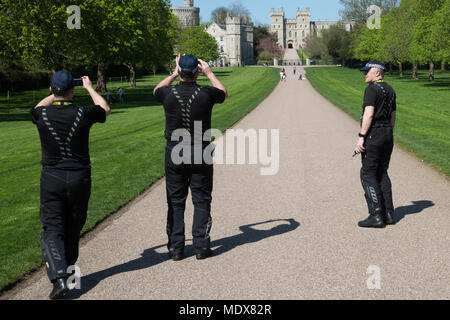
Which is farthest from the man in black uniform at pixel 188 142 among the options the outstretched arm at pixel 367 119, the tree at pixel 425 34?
the tree at pixel 425 34

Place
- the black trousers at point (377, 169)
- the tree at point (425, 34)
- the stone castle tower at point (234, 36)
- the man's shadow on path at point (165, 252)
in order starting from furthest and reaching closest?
1. the stone castle tower at point (234, 36)
2. the tree at point (425, 34)
3. the black trousers at point (377, 169)
4. the man's shadow on path at point (165, 252)

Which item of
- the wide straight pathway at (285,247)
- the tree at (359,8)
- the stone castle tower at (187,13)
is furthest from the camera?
the stone castle tower at (187,13)

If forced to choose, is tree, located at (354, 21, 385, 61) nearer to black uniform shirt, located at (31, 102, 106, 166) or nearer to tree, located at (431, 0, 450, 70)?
tree, located at (431, 0, 450, 70)

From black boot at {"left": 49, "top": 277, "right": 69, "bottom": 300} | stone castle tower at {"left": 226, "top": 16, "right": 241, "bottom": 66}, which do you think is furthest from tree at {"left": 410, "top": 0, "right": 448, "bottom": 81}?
stone castle tower at {"left": 226, "top": 16, "right": 241, "bottom": 66}

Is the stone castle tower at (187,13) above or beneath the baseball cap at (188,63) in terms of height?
above

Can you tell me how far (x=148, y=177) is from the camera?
9789mm

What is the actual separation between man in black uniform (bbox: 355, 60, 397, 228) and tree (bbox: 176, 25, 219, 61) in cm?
8503

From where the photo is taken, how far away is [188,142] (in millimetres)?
5066

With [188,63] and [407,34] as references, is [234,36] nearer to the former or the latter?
[407,34]

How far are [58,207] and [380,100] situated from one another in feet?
14.0

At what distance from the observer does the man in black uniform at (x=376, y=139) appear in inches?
246

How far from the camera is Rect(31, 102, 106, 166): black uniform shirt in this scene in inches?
170

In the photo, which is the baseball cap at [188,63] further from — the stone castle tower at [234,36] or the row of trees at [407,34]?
the stone castle tower at [234,36]
